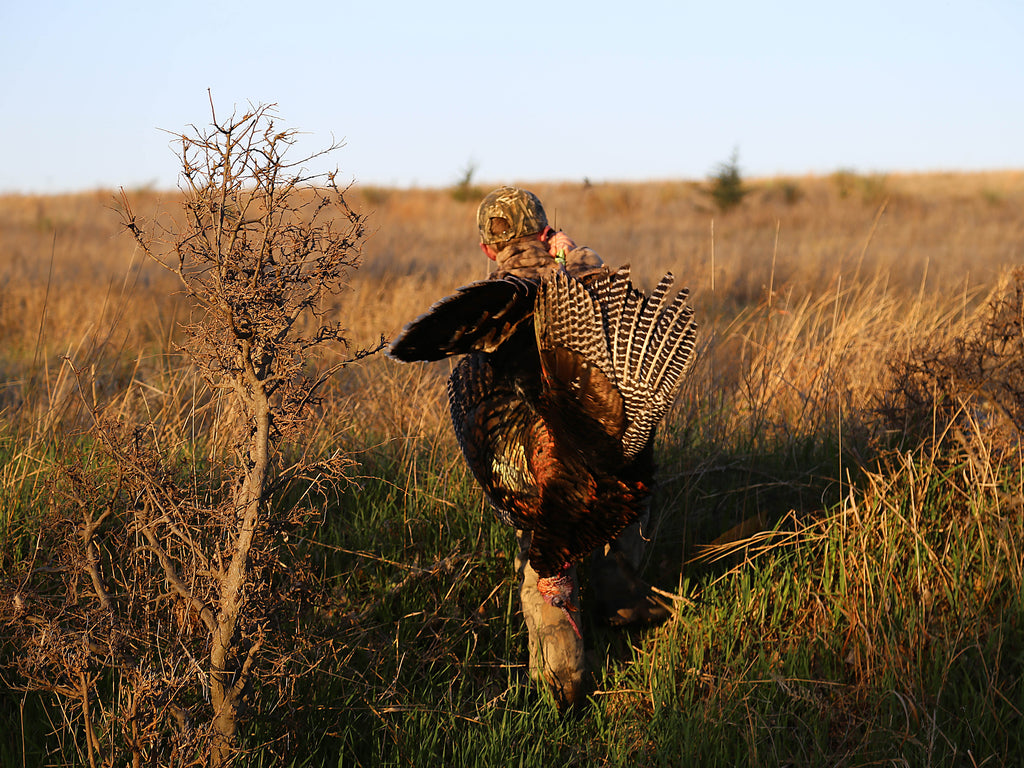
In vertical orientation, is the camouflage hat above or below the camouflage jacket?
above

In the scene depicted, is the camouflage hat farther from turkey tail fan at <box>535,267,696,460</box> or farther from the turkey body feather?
turkey tail fan at <box>535,267,696,460</box>

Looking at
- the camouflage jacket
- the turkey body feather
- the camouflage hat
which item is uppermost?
the camouflage hat

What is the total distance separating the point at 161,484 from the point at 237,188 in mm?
875

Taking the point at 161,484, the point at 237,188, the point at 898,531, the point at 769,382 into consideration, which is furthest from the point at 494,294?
the point at 769,382

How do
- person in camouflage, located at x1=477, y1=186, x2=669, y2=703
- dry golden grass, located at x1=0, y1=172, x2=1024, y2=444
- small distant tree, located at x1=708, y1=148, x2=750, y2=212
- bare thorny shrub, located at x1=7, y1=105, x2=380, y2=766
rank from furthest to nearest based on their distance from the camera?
small distant tree, located at x1=708, y1=148, x2=750, y2=212
dry golden grass, located at x1=0, y1=172, x2=1024, y2=444
person in camouflage, located at x1=477, y1=186, x2=669, y2=703
bare thorny shrub, located at x1=7, y1=105, x2=380, y2=766

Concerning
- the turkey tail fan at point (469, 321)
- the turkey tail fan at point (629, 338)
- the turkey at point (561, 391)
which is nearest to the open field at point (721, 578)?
the turkey tail fan at point (469, 321)

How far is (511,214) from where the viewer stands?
9.47 ft

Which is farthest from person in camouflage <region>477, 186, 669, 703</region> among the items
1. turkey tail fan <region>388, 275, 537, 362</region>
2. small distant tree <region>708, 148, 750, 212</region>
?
small distant tree <region>708, 148, 750, 212</region>

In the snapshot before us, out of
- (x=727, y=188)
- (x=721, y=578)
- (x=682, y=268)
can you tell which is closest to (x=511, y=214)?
(x=721, y=578)

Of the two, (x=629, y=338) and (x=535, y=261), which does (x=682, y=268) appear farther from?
(x=629, y=338)

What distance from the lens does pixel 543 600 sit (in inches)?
113

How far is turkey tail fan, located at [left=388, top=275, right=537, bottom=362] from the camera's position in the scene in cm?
225

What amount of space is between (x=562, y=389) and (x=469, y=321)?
35cm

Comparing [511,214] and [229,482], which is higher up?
[511,214]
